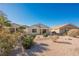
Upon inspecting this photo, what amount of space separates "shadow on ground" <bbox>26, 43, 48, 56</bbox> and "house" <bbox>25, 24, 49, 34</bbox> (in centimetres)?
19

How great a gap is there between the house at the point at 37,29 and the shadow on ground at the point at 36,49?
7.4 inches

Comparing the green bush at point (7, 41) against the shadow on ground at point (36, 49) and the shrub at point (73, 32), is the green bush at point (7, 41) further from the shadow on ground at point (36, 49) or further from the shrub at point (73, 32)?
the shrub at point (73, 32)

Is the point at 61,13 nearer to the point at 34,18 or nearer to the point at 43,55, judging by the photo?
the point at 34,18

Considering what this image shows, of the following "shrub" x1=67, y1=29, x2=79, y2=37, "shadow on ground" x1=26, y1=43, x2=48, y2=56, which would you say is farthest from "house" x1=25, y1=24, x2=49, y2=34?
"shrub" x1=67, y1=29, x2=79, y2=37

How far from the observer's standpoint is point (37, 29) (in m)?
4.13

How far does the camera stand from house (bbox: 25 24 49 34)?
4.11 metres

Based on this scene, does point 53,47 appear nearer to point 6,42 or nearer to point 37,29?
point 37,29

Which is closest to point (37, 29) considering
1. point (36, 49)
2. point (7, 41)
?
point (36, 49)

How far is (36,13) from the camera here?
13.5 feet

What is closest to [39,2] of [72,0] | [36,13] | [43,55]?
[36,13]

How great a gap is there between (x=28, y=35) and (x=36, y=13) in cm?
33

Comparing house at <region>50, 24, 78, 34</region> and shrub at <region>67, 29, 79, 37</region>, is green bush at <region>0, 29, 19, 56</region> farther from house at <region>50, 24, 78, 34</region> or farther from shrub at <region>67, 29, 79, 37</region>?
shrub at <region>67, 29, 79, 37</region>

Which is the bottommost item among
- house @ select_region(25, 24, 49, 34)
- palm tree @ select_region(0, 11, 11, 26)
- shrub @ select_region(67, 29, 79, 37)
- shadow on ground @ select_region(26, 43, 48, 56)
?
shadow on ground @ select_region(26, 43, 48, 56)

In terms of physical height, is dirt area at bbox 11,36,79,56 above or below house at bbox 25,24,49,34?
below
